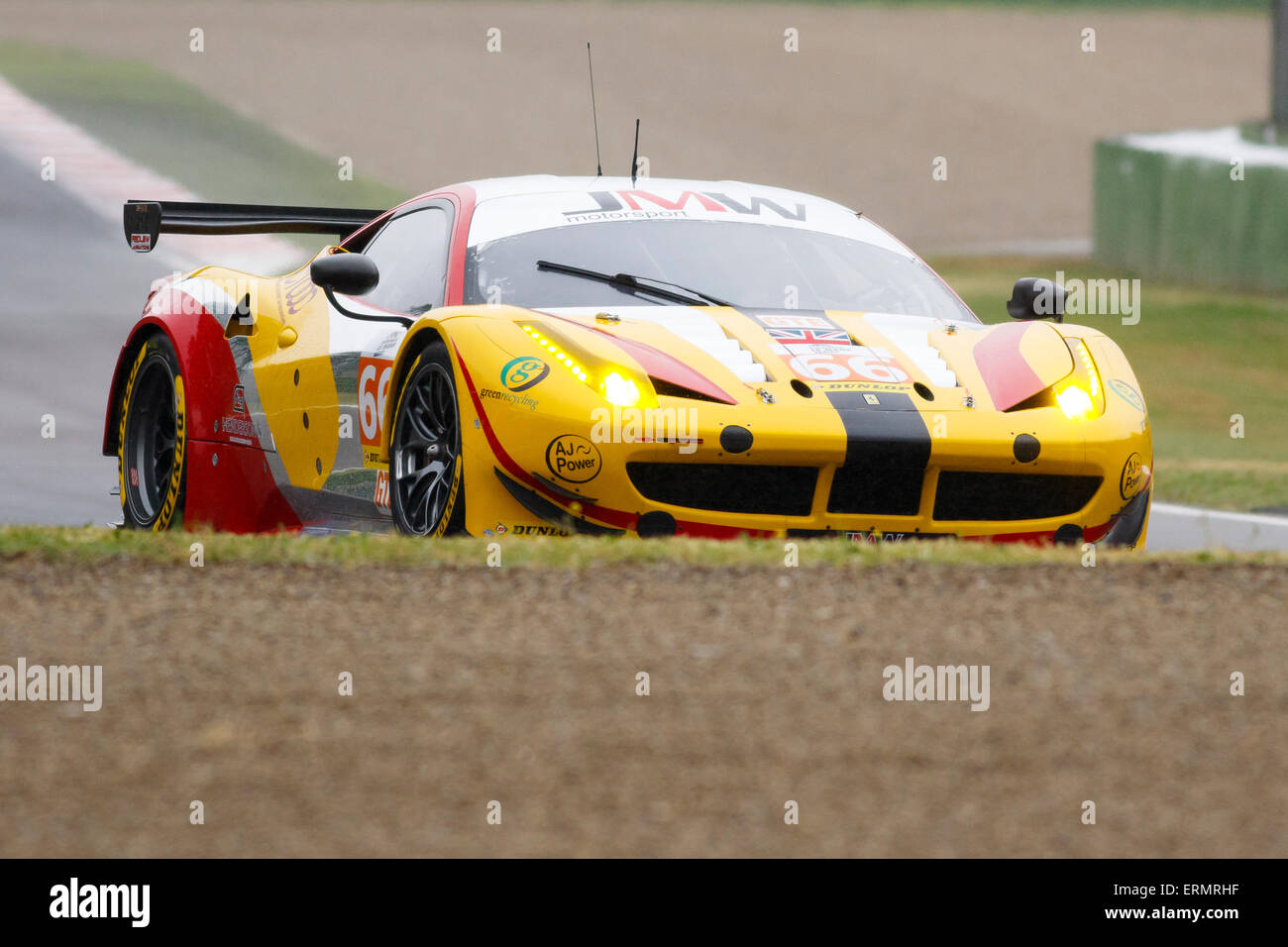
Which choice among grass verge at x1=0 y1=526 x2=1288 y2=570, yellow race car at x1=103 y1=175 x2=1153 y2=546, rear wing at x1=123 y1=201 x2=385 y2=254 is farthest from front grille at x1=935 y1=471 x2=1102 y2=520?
rear wing at x1=123 y1=201 x2=385 y2=254

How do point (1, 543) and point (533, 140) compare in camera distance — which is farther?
point (533, 140)

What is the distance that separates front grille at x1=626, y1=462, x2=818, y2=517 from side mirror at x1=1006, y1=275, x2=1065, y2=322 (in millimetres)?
1587

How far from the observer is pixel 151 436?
27.6 feet

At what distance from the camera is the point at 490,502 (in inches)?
238

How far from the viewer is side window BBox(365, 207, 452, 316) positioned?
23.5 feet

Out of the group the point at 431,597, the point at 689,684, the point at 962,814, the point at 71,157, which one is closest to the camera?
the point at 962,814

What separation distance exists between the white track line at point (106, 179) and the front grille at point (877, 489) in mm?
14724

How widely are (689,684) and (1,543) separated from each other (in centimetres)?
231

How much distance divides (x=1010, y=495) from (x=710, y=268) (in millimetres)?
1364

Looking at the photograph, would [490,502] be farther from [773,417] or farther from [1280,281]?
[1280,281]

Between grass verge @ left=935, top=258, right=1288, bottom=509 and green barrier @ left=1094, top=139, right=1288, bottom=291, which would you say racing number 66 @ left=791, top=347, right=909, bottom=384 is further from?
green barrier @ left=1094, top=139, right=1288, bottom=291

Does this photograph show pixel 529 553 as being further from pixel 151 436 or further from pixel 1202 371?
pixel 1202 371
